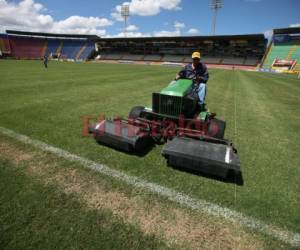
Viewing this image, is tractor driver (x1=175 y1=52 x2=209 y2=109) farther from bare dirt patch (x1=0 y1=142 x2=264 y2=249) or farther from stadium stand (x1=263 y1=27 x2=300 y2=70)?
stadium stand (x1=263 y1=27 x2=300 y2=70)

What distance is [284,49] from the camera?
145 feet

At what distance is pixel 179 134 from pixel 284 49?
51.5m

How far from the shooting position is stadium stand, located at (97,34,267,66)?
1983 inches

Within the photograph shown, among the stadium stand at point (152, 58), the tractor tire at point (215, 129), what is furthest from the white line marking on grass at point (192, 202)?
the stadium stand at point (152, 58)

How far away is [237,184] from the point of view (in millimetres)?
3262

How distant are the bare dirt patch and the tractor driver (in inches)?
128

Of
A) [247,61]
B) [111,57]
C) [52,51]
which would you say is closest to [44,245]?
[247,61]

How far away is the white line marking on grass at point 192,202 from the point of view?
234cm

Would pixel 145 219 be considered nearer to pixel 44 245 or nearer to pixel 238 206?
pixel 44 245

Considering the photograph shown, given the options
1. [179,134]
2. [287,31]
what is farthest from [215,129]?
[287,31]

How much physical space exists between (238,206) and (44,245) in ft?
7.60

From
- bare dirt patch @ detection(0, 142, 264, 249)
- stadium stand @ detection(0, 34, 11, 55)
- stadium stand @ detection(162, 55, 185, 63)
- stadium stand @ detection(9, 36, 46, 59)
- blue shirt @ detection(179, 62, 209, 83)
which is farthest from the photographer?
stadium stand @ detection(9, 36, 46, 59)

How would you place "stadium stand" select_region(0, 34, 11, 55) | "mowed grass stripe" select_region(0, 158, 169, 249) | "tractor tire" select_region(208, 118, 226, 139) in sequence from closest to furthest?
"mowed grass stripe" select_region(0, 158, 169, 249) → "tractor tire" select_region(208, 118, 226, 139) → "stadium stand" select_region(0, 34, 11, 55)

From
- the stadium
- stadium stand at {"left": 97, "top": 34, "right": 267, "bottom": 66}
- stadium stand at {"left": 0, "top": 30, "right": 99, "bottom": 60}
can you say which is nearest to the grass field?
the stadium
